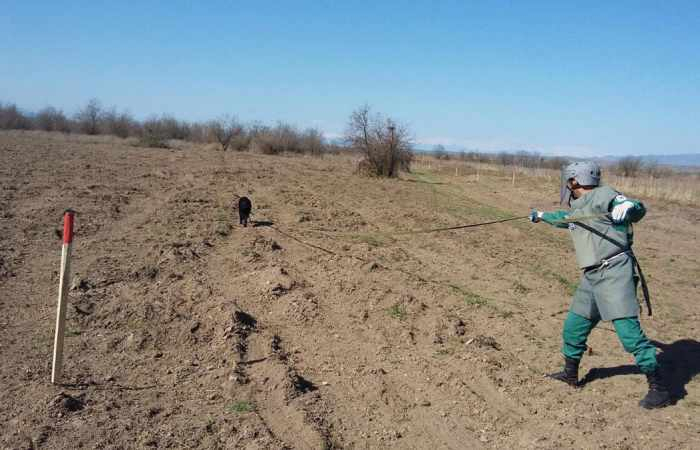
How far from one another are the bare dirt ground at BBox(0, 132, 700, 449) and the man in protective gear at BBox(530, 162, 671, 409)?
40 centimetres

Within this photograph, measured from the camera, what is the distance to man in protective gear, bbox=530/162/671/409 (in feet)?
14.9

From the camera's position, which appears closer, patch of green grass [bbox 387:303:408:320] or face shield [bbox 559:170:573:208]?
face shield [bbox 559:170:573:208]

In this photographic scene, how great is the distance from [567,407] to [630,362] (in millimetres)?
1486

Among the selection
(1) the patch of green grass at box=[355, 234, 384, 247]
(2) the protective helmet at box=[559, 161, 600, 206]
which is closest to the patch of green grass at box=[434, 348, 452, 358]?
(2) the protective helmet at box=[559, 161, 600, 206]

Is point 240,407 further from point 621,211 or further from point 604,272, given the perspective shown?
point 621,211

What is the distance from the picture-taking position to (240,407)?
4285 millimetres

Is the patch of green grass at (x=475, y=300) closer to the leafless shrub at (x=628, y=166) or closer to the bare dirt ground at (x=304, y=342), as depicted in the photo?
the bare dirt ground at (x=304, y=342)

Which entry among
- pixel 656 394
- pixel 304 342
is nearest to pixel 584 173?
pixel 656 394

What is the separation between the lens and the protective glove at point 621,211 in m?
4.46

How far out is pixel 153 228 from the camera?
402 inches

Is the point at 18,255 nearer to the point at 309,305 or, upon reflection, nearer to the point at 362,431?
the point at 309,305

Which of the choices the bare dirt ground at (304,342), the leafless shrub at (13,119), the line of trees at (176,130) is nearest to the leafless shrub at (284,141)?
the line of trees at (176,130)

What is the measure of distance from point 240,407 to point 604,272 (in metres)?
3.26

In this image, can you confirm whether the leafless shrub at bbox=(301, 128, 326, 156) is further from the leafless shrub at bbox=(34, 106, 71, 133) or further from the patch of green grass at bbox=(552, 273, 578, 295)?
the patch of green grass at bbox=(552, 273, 578, 295)
